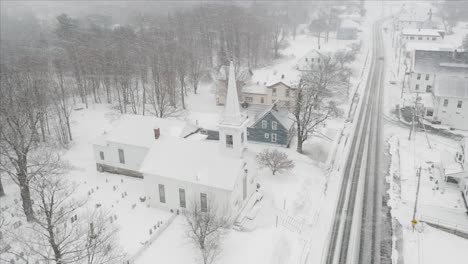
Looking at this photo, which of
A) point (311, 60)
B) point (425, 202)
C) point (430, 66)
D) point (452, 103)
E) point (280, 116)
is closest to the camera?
point (425, 202)

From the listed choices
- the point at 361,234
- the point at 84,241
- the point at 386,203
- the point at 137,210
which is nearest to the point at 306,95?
the point at 386,203

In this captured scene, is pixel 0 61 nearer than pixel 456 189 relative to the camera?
No

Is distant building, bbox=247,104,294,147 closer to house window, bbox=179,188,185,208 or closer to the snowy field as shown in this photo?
the snowy field

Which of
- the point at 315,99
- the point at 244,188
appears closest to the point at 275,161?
the point at 244,188

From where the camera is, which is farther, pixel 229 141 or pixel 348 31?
pixel 348 31

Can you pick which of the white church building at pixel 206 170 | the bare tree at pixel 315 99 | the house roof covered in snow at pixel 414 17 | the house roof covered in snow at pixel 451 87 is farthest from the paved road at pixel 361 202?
the house roof covered in snow at pixel 414 17

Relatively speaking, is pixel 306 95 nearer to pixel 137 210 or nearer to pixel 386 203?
pixel 386 203

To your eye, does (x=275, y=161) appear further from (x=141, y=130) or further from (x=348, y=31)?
(x=348, y=31)

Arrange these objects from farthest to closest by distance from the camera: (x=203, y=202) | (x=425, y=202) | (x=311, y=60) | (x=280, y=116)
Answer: (x=311, y=60), (x=280, y=116), (x=425, y=202), (x=203, y=202)
